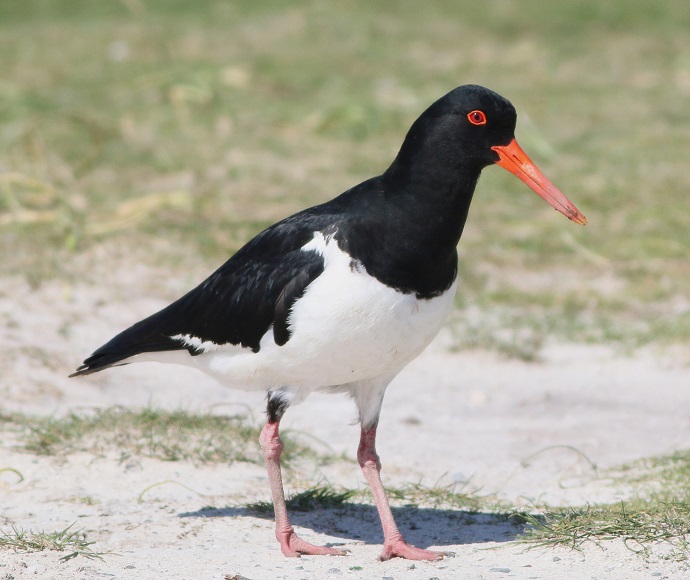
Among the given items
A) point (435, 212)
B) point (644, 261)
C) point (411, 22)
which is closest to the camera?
point (435, 212)

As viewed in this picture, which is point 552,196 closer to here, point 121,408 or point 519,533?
point 519,533

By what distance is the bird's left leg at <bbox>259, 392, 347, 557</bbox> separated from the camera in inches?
190

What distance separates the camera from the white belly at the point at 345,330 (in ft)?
15.2

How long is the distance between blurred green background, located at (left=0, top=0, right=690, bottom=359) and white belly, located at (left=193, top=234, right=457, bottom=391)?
3258mm

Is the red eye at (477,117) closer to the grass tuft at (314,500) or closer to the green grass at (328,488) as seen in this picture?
the green grass at (328,488)

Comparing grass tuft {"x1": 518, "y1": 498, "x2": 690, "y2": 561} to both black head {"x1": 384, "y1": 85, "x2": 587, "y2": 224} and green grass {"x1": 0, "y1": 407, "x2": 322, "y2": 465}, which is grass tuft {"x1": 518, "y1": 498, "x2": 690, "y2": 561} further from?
green grass {"x1": 0, "y1": 407, "x2": 322, "y2": 465}

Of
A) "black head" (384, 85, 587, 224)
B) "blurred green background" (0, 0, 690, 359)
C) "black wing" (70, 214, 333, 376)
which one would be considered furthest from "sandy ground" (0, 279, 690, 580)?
"black head" (384, 85, 587, 224)

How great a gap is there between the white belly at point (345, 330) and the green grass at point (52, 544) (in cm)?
100

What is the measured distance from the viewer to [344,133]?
44.6 feet

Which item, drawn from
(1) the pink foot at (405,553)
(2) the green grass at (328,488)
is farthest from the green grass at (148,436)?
(1) the pink foot at (405,553)

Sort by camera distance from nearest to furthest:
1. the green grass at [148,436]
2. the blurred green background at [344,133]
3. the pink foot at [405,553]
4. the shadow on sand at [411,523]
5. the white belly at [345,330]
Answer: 1. the white belly at [345,330]
2. the pink foot at [405,553]
3. the shadow on sand at [411,523]
4. the green grass at [148,436]
5. the blurred green background at [344,133]

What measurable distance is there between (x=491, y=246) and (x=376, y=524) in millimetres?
5028

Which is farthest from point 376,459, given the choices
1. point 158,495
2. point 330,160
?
point 330,160

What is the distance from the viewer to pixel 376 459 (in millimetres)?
5188
